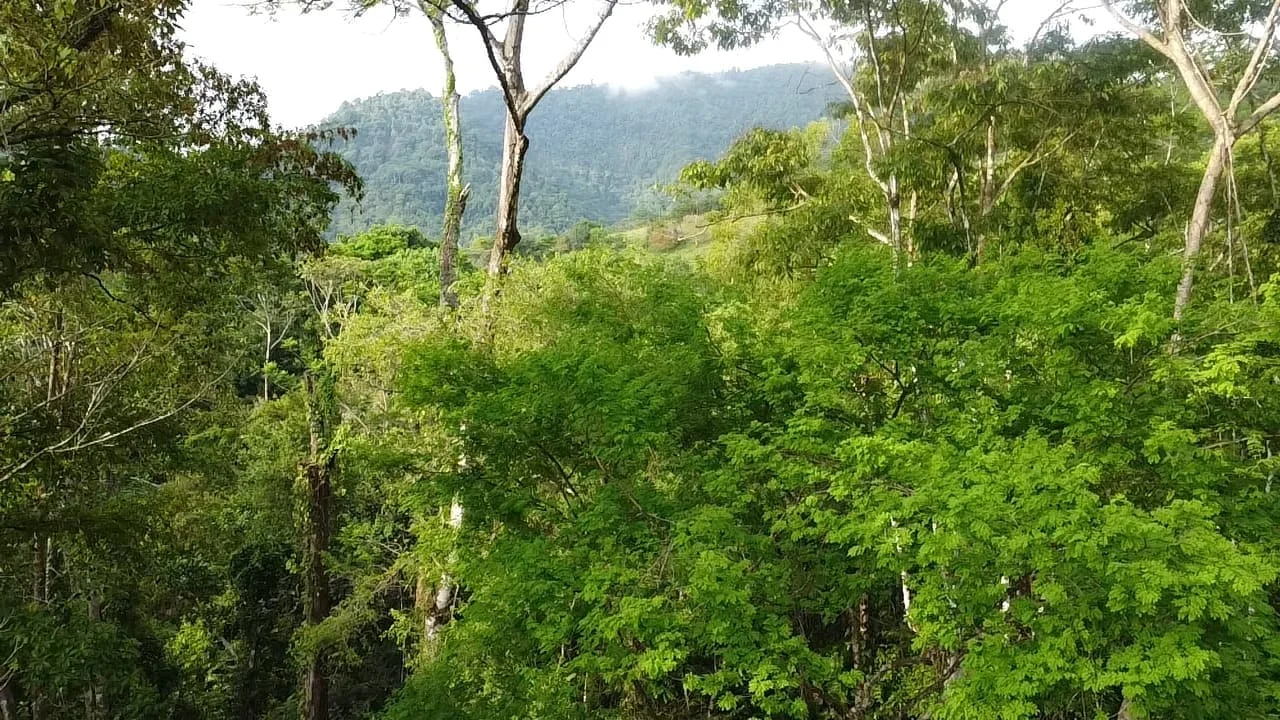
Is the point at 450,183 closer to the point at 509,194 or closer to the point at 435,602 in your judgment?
the point at 509,194

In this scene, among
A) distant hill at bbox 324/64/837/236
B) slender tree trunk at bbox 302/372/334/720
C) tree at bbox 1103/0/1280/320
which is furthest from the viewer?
distant hill at bbox 324/64/837/236

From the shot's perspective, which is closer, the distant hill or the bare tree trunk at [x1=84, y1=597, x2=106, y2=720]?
the bare tree trunk at [x1=84, y1=597, x2=106, y2=720]

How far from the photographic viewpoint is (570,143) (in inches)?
4700

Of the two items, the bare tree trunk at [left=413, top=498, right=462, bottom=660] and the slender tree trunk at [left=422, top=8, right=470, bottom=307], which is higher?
the slender tree trunk at [left=422, top=8, right=470, bottom=307]

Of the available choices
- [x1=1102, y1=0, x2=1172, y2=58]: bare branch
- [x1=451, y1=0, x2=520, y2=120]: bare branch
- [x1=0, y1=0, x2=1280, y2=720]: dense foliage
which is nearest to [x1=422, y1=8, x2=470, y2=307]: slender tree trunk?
[x1=0, y1=0, x2=1280, y2=720]: dense foliage

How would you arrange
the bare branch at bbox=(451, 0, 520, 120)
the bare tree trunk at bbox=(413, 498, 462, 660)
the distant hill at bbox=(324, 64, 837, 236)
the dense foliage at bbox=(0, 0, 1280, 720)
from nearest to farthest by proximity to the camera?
the dense foliage at bbox=(0, 0, 1280, 720) → the bare branch at bbox=(451, 0, 520, 120) → the bare tree trunk at bbox=(413, 498, 462, 660) → the distant hill at bbox=(324, 64, 837, 236)

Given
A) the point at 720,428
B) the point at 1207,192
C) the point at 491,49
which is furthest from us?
the point at 491,49

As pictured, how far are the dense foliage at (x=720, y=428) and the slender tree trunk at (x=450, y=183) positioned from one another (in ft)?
1.17

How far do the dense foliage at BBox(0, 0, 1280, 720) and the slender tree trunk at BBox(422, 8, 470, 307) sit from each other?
36 centimetres

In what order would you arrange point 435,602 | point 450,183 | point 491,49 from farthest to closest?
1. point 450,183
2. point 435,602
3. point 491,49

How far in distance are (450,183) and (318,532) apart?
19.9 ft

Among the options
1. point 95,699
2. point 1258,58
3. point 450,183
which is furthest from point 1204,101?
point 95,699

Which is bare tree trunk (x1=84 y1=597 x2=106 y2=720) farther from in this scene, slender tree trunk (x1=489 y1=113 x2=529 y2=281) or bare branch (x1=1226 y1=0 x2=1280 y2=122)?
bare branch (x1=1226 y1=0 x2=1280 y2=122)

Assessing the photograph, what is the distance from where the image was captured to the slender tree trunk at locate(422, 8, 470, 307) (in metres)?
11.0
